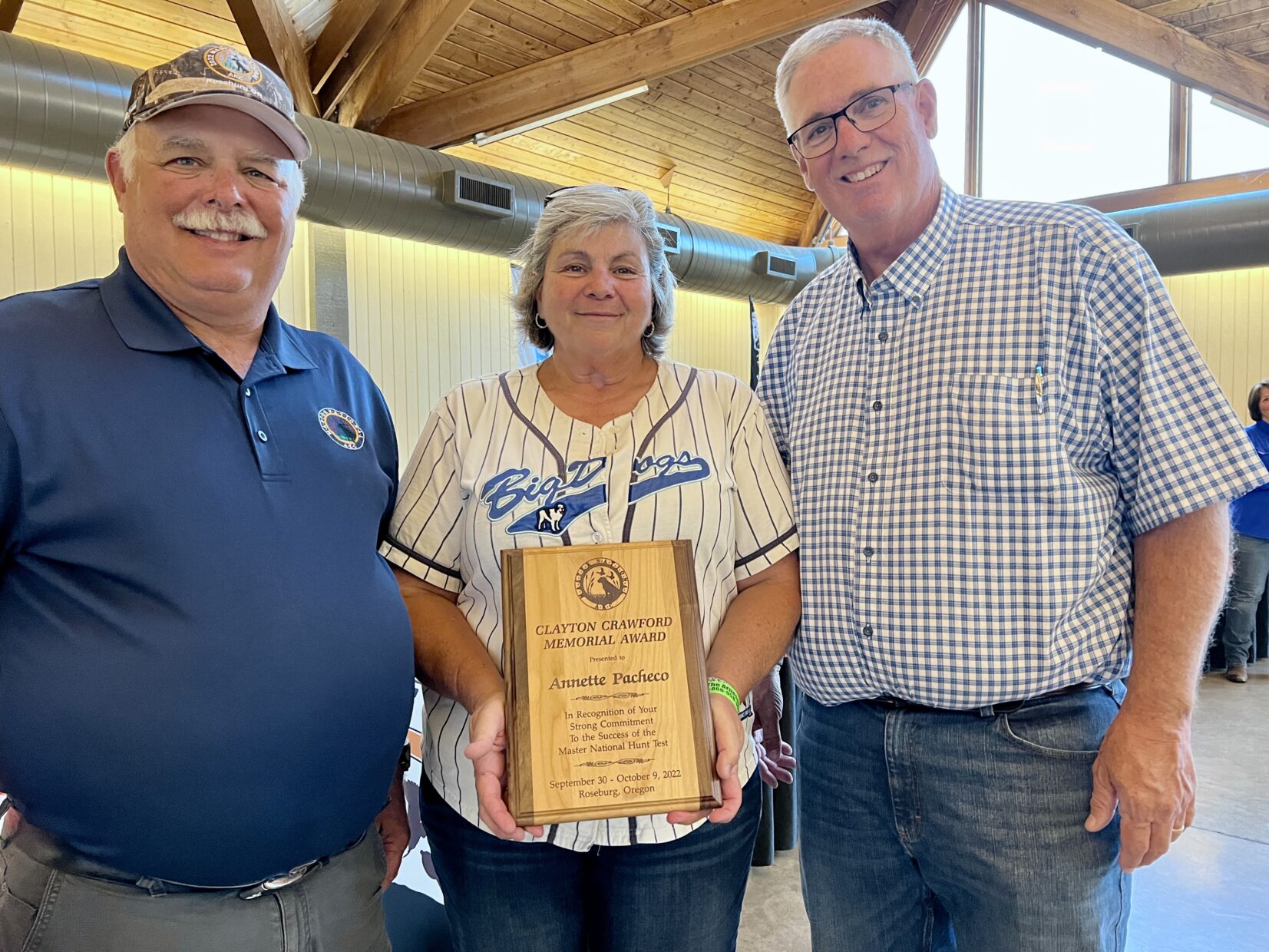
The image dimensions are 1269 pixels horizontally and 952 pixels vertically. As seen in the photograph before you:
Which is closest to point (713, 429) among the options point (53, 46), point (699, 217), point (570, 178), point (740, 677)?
point (740, 677)

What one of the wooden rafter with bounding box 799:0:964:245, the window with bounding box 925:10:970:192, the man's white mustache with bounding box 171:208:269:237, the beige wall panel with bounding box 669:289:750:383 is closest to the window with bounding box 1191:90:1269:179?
the window with bounding box 925:10:970:192

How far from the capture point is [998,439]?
1464 millimetres

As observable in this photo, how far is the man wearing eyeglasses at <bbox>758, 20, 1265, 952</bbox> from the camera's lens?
1370mm

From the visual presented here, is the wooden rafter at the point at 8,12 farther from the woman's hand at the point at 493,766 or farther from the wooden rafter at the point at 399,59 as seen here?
the woman's hand at the point at 493,766

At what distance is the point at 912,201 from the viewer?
162cm

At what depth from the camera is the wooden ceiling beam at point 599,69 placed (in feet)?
21.3

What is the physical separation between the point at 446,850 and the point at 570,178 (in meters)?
8.38

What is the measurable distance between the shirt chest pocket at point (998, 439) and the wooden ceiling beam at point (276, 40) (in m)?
5.31

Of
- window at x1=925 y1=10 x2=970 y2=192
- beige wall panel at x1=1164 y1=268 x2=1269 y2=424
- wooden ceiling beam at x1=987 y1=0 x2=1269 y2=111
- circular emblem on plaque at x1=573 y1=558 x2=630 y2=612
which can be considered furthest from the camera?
window at x1=925 y1=10 x2=970 y2=192

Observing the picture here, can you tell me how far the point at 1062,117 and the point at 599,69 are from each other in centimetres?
549

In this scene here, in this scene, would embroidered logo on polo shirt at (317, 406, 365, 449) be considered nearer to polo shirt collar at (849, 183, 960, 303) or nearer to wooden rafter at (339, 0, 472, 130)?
polo shirt collar at (849, 183, 960, 303)

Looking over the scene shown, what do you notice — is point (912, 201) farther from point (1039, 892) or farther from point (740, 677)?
point (1039, 892)

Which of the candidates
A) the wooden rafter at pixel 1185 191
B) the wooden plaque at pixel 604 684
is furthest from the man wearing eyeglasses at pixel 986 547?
the wooden rafter at pixel 1185 191

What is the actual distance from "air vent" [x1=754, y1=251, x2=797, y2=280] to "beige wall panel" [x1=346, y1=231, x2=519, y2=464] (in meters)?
2.56
